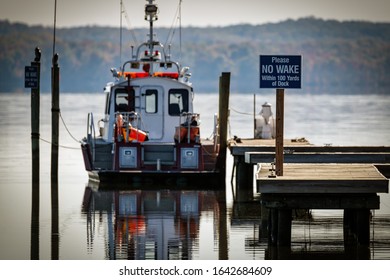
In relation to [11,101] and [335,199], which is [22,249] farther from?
[11,101]

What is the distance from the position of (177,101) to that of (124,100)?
1.00 meters

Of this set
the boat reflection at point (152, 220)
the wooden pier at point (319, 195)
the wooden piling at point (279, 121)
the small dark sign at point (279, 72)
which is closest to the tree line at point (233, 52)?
the boat reflection at point (152, 220)

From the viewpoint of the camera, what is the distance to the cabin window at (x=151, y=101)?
969 inches

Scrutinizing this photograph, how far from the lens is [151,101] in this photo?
2467 centimetres

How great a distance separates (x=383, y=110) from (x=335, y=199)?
141 feet

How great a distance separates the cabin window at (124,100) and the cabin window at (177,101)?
0.74m

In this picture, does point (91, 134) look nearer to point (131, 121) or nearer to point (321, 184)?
point (131, 121)

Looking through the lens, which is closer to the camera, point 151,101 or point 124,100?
point 124,100

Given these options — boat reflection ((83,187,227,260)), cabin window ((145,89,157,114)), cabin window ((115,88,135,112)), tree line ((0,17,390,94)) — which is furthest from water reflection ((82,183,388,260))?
tree line ((0,17,390,94))

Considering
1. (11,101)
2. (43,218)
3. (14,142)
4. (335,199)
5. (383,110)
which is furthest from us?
(11,101)

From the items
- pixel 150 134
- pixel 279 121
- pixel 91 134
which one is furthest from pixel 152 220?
pixel 150 134

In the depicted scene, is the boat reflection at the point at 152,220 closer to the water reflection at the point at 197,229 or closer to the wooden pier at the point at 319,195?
the water reflection at the point at 197,229
